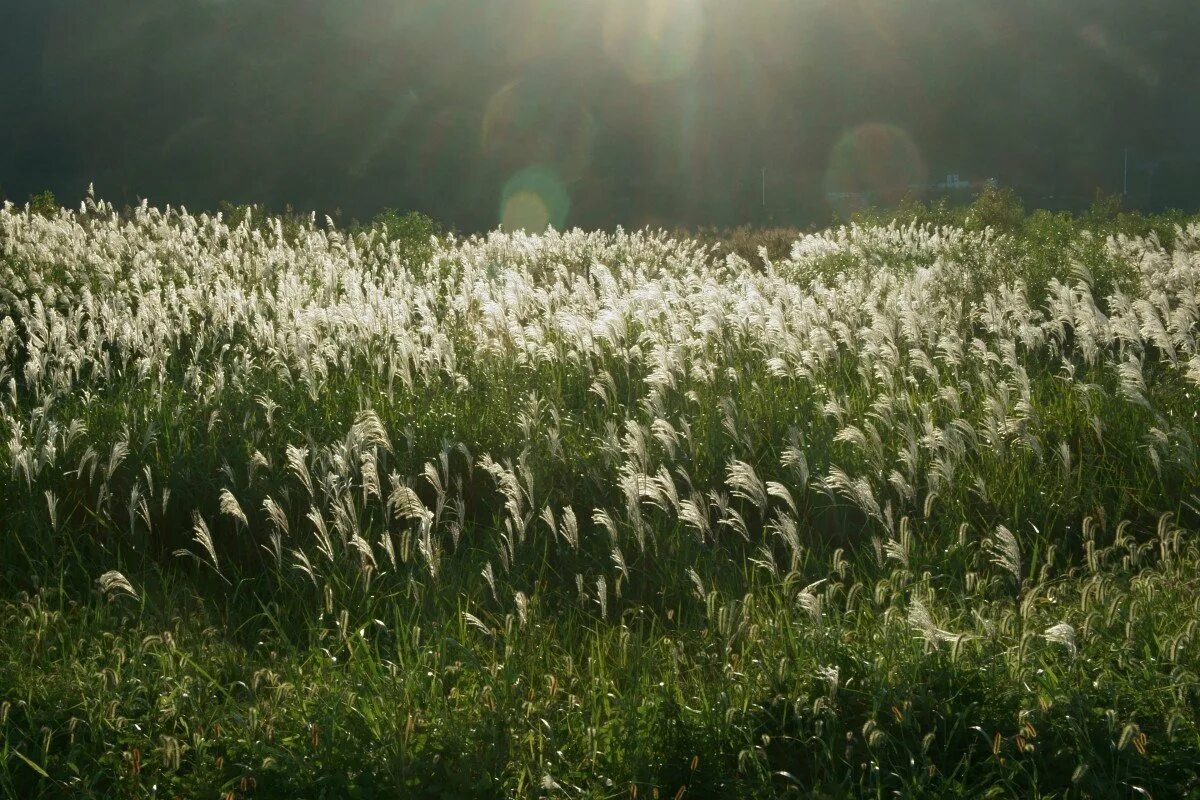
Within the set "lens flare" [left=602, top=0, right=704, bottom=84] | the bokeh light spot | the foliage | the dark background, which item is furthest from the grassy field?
the bokeh light spot

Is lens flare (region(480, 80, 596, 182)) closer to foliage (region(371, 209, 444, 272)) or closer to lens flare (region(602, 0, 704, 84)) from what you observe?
lens flare (region(602, 0, 704, 84))

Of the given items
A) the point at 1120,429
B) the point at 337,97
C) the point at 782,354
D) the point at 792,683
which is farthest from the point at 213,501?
the point at 337,97

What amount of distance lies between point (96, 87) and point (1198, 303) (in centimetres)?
4865

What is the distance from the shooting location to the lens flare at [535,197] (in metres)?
45.2

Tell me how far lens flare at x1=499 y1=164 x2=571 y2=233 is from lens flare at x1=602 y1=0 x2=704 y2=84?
9.32 metres

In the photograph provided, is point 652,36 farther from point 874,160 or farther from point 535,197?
point 874,160

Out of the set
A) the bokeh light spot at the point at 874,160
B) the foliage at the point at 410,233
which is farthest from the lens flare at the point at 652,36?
the foliage at the point at 410,233

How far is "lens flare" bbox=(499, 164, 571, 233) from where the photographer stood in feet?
148

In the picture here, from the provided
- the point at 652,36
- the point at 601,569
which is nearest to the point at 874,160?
the point at 652,36

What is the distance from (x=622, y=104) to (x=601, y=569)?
2129 inches

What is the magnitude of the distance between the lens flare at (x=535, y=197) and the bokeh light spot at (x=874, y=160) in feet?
53.7

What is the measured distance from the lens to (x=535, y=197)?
49.7m

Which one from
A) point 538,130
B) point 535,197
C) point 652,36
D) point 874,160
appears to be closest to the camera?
point 535,197

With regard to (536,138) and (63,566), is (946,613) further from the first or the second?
(536,138)
